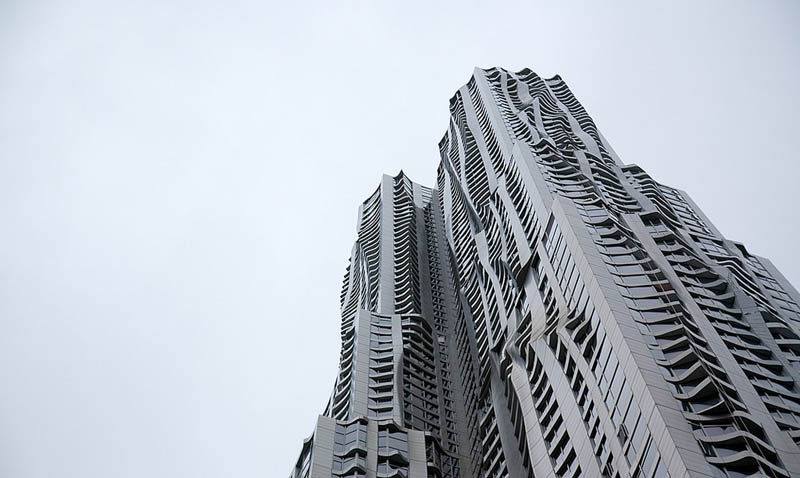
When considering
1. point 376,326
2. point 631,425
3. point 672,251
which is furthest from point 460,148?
point 631,425

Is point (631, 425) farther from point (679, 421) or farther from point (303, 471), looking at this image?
point (303, 471)

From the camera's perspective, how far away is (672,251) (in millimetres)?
76625

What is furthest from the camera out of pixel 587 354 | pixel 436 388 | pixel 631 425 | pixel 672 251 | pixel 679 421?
pixel 436 388

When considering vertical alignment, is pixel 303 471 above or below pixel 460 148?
below

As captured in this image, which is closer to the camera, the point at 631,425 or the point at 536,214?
the point at 631,425

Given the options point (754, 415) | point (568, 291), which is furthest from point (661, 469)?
point (568, 291)

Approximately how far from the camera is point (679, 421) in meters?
49.3

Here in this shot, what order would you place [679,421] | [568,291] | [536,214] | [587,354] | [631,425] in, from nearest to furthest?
Result: [679,421], [631,425], [587,354], [568,291], [536,214]

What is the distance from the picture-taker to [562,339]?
6650 cm

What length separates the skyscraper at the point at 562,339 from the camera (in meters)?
52.6

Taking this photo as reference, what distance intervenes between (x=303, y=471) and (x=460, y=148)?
8448 cm

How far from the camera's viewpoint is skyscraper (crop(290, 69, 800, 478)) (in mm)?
52562

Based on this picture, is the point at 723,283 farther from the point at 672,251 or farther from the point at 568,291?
the point at 568,291

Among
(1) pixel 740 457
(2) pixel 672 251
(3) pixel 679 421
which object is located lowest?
(1) pixel 740 457
